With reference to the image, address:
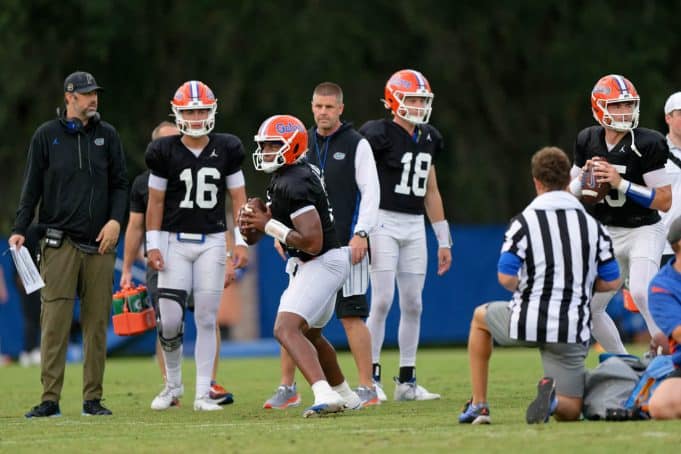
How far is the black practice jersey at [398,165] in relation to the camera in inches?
442

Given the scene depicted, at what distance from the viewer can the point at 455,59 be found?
2633 centimetres

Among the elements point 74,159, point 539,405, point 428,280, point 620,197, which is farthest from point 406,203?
point 428,280

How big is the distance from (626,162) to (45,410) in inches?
176

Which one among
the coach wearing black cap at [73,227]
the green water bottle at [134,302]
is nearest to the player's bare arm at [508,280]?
the coach wearing black cap at [73,227]

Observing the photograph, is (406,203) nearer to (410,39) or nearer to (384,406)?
(384,406)

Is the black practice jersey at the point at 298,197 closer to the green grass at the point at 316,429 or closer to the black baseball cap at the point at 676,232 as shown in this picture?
the green grass at the point at 316,429

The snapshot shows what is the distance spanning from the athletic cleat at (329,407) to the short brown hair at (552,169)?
6.66ft

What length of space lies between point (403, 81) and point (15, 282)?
1053 centimetres

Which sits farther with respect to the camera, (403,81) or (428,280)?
(428,280)

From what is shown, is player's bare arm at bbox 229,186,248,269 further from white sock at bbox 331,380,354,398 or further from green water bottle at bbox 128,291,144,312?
white sock at bbox 331,380,354,398

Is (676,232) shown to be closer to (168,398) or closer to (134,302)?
(168,398)

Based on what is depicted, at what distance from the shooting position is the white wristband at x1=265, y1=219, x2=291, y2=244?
9.30 metres

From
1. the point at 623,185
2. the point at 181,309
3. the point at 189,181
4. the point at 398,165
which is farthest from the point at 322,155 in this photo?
the point at 623,185

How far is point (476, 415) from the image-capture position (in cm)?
850
